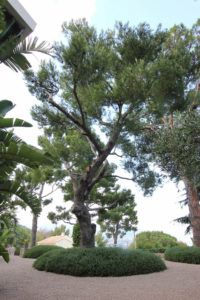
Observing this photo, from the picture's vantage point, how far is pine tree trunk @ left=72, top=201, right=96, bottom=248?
7.27 metres

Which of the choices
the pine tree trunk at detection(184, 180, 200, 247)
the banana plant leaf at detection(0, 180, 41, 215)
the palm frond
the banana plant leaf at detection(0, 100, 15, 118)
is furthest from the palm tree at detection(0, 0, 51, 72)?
the pine tree trunk at detection(184, 180, 200, 247)

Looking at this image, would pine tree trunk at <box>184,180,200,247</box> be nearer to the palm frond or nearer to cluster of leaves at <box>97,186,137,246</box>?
cluster of leaves at <box>97,186,137,246</box>

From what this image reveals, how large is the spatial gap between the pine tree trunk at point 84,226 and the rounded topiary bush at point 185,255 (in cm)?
369

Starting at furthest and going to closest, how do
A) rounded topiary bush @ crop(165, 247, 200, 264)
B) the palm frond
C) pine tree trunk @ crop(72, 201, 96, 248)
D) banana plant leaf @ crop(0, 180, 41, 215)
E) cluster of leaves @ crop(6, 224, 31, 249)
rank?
cluster of leaves @ crop(6, 224, 31, 249) → rounded topiary bush @ crop(165, 247, 200, 264) → pine tree trunk @ crop(72, 201, 96, 248) → the palm frond → banana plant leaf @ crop(0, 180, 41, 215)

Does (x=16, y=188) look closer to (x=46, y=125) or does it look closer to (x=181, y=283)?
(x=181, y=283)

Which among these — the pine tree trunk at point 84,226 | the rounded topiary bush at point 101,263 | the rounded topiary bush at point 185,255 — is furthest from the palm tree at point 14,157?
the rounded topiary bush at point 185,255

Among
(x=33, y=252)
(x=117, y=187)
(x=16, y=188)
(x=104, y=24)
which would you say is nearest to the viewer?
(x=16, y=188)

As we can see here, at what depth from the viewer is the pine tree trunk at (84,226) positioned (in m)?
7.27

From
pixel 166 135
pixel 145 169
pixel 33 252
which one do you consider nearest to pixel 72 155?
pixel 145 169

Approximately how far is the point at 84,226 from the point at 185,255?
4.21m

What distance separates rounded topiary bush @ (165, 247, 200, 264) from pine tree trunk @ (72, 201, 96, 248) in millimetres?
3685

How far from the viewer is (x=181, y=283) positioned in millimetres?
4375

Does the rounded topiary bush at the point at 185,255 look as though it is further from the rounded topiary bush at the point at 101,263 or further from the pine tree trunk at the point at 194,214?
the rounded topiary bush at the point at 101,263

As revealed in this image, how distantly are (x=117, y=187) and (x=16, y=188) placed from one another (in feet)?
43.5
